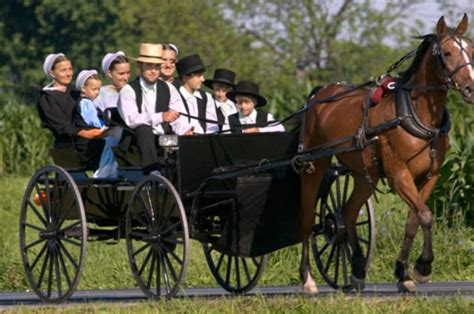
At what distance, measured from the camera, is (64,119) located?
1313cm

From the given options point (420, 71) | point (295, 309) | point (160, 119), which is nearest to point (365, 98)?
point (420, 71)

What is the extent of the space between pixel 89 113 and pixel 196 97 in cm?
91

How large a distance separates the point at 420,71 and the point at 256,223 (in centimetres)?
172

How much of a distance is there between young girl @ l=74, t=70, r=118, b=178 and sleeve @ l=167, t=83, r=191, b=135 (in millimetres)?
516

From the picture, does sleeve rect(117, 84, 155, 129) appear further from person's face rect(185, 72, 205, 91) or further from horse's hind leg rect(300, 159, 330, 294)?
horse's hind leg rect(300, 159, 330, 294)

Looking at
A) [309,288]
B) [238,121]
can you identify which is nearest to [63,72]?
[238,121]

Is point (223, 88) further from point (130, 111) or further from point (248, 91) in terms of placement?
point (130, 111)

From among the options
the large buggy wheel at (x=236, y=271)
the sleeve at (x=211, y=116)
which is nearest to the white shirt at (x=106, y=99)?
the sleeve at (x=211, y=116)

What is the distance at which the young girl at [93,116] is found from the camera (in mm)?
12883

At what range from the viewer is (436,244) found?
14.9 metres

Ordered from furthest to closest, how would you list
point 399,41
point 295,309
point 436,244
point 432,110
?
1. point 399,41
2. point 436,244
3. point 432,110
4. point 295,309

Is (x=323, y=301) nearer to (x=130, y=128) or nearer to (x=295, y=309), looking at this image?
(x=295, y=309)

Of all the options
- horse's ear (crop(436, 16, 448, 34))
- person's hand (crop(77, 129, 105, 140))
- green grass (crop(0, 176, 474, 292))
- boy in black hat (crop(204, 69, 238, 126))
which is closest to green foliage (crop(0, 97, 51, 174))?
A: green grass (crop(0, 176, 474, 292))

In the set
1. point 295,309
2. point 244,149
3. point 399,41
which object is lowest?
point 295,309
